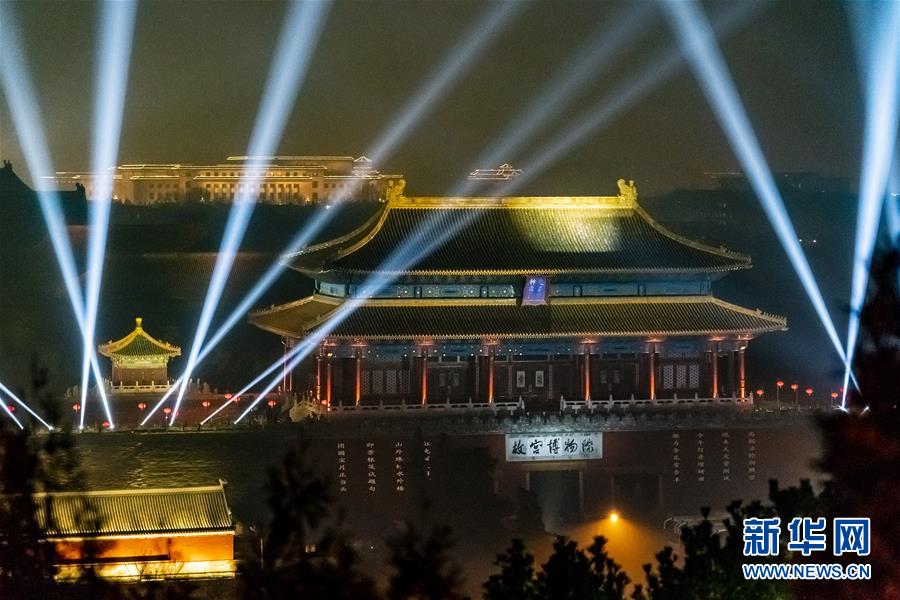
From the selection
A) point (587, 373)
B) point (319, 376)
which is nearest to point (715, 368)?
point (587, 373)

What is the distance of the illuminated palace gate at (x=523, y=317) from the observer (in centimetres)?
3481

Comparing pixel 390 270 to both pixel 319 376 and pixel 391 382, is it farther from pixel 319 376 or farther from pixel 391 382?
pixel 319 376

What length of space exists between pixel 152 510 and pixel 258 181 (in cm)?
7612

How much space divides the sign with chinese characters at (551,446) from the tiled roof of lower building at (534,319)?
2.57 metres

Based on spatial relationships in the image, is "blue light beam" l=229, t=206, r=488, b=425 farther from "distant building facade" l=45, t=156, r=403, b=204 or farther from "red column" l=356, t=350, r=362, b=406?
"distant building facade" l=45, t=156, r=403, b=204

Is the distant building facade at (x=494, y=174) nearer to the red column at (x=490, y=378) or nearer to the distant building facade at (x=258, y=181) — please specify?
the distant building facade at (x=258, y=181)

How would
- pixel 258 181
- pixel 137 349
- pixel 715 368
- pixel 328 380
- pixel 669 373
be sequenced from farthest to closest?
pixel 258 181 → pixel 137 349 → pixel 669 373 → pixel 715 368 → pixel 328 380

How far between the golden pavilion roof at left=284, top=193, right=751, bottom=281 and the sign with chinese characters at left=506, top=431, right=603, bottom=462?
4307 millimetres

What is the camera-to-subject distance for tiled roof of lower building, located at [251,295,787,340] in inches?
1362

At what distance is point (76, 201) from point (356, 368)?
3814 centimetres

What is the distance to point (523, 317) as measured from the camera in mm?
35656

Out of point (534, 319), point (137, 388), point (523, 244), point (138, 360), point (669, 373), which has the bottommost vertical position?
point (137, 388)

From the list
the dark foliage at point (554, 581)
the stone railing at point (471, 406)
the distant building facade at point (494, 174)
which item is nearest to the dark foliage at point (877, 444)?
the dark foliage at point (554, 581)

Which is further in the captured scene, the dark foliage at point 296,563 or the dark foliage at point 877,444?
the dark foliage at point 877,444
